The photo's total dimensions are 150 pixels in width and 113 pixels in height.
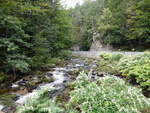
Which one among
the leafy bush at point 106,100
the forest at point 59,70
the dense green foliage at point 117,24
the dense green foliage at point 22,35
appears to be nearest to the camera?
the leafy bush at point 106,100

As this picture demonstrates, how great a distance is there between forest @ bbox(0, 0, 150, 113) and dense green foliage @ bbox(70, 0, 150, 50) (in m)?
0.16

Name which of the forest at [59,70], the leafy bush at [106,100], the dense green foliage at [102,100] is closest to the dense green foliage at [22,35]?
the forest at [59,70]

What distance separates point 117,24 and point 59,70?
58.9ft

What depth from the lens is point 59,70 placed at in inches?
397

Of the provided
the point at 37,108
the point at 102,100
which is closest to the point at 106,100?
the point at 102,100

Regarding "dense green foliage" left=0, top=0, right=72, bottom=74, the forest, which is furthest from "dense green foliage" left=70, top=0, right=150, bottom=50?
"dense green foliage" left=0, top=0, right=72, bottom=74

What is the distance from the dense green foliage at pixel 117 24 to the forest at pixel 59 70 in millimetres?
162

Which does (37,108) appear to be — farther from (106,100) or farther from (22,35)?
(22,35)

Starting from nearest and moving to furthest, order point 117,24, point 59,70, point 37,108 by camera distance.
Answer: point 37,108 → point 59,70 → point 117,24

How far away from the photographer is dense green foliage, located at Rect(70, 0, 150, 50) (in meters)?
20.3

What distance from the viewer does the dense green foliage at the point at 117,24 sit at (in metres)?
20.3

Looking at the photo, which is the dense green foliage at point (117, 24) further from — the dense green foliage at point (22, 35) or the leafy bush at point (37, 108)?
the leafy bush at point (37, 108)

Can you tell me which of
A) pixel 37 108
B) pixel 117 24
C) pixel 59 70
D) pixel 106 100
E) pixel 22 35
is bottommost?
pixel 59 70

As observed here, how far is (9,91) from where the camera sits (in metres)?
6.13
